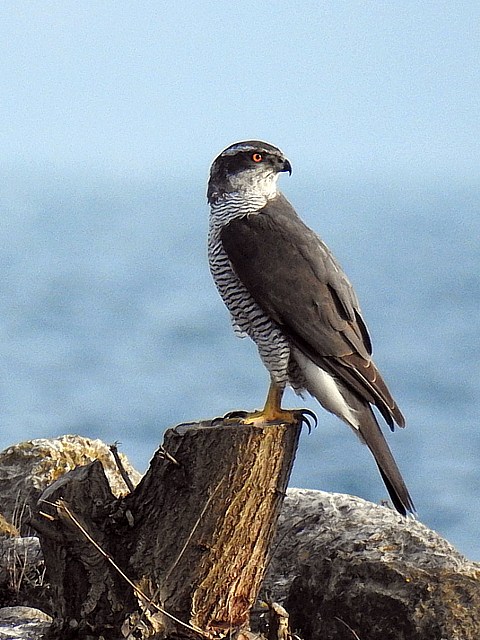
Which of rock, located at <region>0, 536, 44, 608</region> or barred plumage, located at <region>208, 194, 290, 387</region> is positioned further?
rock, located at <region>0, 536, 44, 608</region>

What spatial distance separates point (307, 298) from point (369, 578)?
109 cm

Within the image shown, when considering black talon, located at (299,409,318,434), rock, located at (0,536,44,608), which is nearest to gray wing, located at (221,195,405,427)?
black talon, located at (299,409,318,434)

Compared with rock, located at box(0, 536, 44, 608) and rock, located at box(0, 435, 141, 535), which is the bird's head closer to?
rock, located at box(0, 435, 141, 535)

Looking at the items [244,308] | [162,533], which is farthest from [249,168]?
[162,533]

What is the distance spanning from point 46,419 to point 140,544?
94.5ft

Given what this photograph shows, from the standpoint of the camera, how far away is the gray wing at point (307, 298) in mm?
4297

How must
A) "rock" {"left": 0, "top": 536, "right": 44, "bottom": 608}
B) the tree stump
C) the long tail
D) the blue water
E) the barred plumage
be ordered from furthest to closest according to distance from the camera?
the blue water, "rock" {"left": 0, "top": 536, "right": 44, "bottom": 608}, the barred plumage, the long tail, the tree stump

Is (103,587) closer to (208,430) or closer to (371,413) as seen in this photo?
(208,430)

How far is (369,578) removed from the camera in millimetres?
4328

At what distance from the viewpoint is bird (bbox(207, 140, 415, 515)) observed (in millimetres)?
4297

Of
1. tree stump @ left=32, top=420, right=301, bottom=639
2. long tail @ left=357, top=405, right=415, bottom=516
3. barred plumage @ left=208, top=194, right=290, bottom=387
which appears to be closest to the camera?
tree stump @ left=32, top=420, right=301, bottom=639

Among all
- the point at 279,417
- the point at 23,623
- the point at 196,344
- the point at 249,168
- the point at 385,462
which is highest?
the point at 196,344

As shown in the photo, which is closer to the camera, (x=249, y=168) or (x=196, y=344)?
(x=249, y=168)

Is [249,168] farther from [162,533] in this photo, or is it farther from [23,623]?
[23,623]
